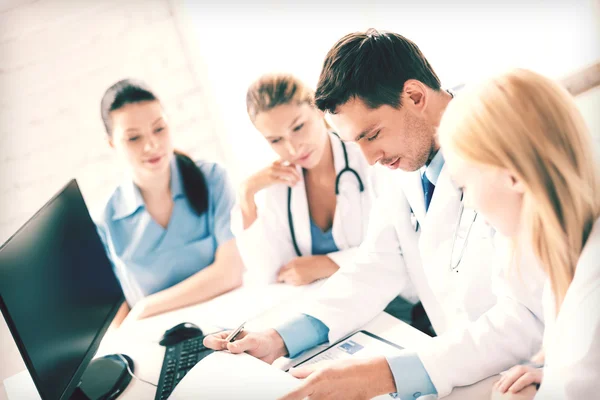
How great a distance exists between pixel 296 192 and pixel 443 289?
71cm

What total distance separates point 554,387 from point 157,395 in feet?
2.38

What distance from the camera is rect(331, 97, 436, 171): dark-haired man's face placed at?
3.37 ft

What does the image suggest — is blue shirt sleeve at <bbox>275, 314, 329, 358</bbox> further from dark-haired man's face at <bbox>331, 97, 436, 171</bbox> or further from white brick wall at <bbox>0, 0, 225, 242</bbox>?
white brick wall at <bbox>0, 0, 225, 242</bbox>

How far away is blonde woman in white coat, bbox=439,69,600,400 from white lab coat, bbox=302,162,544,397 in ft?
0.54

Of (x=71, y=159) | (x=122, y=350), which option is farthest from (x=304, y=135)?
(x=71, y=159)

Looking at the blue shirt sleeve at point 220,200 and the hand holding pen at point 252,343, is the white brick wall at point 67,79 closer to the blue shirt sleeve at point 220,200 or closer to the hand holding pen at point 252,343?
the blue shirt sleeve at point 220,200

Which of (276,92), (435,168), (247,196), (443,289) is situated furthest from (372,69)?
(247,196)

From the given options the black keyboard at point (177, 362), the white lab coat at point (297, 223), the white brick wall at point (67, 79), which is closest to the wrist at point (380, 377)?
the black keyboard at point (177, 362)

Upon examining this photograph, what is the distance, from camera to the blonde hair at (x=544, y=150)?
0.62 m

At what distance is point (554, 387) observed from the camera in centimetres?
62

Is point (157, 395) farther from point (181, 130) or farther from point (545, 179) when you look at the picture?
point (181, 130)

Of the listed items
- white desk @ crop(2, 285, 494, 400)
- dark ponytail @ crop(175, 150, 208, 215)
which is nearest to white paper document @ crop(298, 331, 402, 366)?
white desk @ crop(2, 285, 494, 400)

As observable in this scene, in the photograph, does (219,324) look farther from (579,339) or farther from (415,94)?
(579,339)

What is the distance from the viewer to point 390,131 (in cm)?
104
